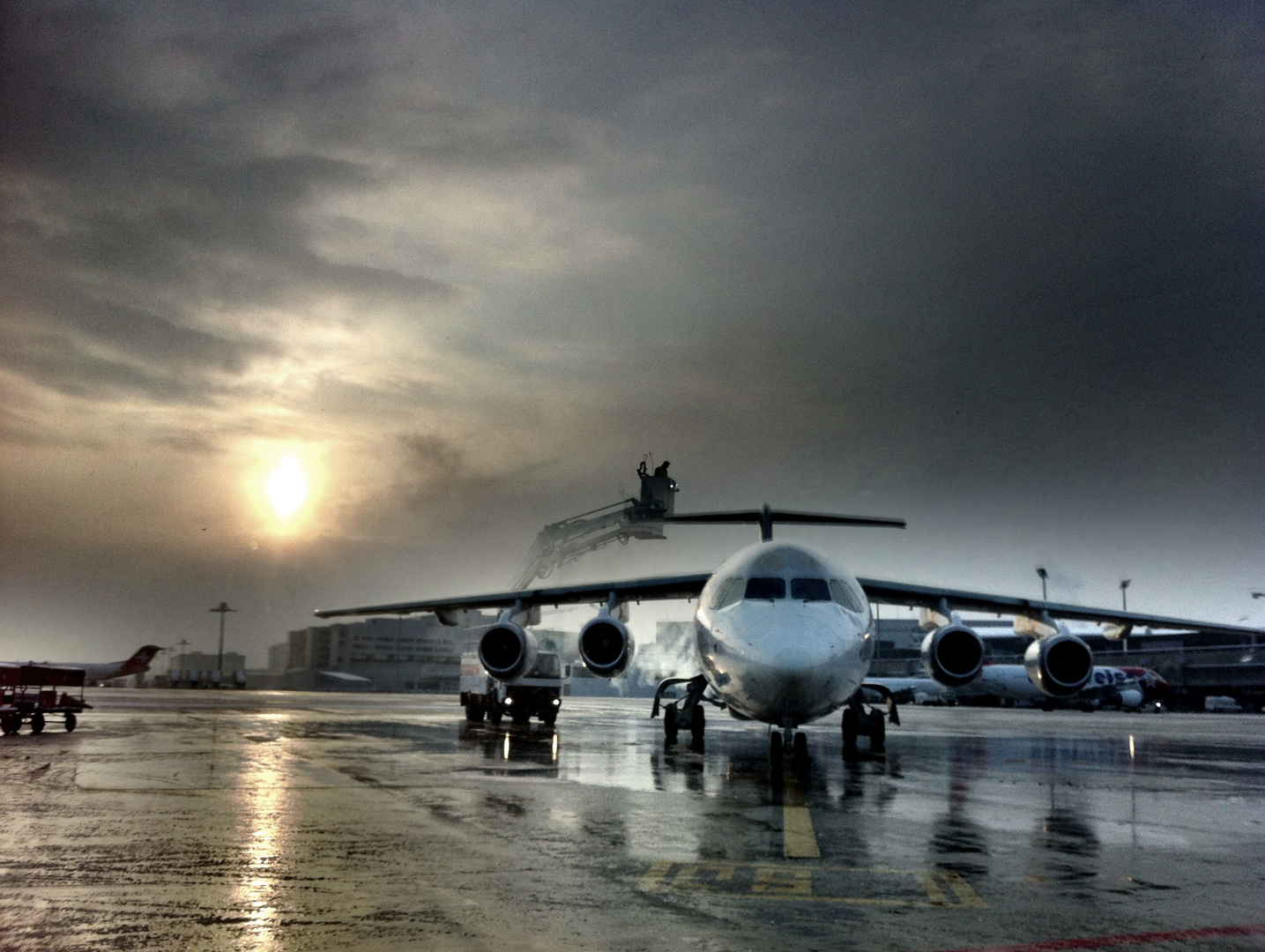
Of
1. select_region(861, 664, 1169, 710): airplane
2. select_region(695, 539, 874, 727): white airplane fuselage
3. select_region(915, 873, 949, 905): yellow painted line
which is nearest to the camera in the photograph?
select_region(915, 873, 949, 905): yellow painted line

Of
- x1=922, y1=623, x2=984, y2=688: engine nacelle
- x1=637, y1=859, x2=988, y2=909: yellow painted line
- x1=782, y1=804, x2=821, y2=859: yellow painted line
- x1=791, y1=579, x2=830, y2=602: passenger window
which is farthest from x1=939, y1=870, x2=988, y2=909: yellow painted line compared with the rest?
x1=922, y1=623, x2=984, y2=688: engine nacelle

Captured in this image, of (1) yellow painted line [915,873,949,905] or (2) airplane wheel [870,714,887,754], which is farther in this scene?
(2) airplane wheel [870,714,887,754]

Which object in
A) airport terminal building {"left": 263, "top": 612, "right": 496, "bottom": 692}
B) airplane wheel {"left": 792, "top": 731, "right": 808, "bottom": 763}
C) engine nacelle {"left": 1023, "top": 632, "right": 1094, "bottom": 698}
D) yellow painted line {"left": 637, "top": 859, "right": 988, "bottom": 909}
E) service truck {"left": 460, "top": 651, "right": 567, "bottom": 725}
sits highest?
engine nacelle {"left": 1023, "top": 632, "right": 1094, "bottom": 698}

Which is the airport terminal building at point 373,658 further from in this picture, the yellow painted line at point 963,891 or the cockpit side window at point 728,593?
the yellow painted line at point 963,891

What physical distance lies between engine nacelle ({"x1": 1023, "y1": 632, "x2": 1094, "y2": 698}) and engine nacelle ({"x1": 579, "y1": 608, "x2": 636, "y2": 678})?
883 centimetres


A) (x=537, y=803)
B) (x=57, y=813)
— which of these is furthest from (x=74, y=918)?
(x=537, y=803)

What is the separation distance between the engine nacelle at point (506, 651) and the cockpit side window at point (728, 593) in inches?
296

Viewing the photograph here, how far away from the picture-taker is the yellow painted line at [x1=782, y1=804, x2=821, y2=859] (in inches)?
353

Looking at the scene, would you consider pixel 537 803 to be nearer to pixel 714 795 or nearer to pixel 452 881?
pixel 714 795

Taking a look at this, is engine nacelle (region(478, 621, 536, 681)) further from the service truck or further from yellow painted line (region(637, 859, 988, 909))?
yellow painted line (region(637, 859, 988, 909))

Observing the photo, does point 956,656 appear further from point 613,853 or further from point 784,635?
point 613,853

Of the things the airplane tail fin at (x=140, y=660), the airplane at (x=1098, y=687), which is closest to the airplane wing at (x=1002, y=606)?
the airplane at (x=1098, y=687)

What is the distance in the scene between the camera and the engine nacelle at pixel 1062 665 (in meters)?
21.8

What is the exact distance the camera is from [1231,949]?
5.84 metres
